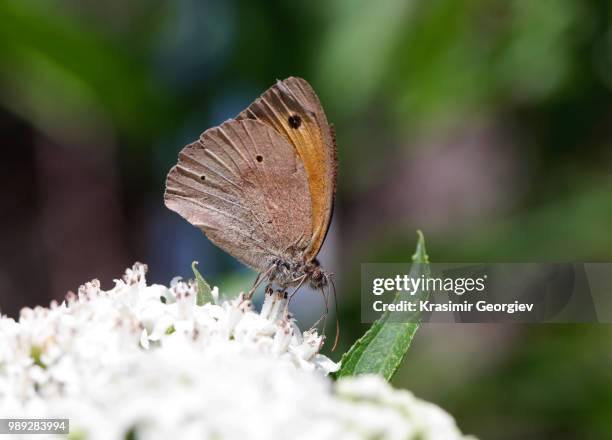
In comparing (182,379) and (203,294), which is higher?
(203,294)

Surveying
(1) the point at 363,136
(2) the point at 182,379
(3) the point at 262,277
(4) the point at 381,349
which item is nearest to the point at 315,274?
(3) the point at 262,277

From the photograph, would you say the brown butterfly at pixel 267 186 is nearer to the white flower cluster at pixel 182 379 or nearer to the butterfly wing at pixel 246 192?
the butterfly wing at pixel 246 192

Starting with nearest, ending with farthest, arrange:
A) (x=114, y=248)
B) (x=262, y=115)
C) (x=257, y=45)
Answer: (x=262, y=115), (x=257, y=45), (x=114, y=248)

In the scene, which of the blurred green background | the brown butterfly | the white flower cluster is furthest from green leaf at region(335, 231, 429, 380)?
the blurred green background

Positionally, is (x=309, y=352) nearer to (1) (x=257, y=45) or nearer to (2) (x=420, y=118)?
(2) (x=420, y=118)

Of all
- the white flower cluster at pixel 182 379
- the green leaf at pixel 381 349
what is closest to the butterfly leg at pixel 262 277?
the white flower cluster at pixel 182 379

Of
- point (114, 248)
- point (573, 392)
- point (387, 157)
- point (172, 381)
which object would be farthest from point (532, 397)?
point (172, 381)

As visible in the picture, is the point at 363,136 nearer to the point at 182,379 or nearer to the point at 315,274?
the point at 315,274
